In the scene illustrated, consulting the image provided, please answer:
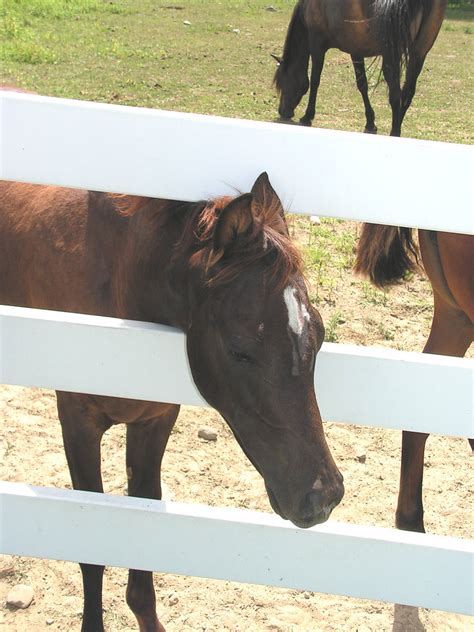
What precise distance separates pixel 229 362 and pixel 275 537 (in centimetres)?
45

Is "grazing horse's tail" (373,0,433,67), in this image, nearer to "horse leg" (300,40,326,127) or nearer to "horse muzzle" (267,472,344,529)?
"horse leg" (300,40,326,127)

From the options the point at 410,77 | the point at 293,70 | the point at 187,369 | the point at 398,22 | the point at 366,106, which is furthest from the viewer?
the point at 293,70

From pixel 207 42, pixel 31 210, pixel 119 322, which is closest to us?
pixel 119 322

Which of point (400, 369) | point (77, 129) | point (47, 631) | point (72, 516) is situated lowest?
point (47, 631)

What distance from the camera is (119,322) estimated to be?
148cm

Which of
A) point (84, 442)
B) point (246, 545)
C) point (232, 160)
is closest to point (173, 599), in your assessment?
point (84, 442)

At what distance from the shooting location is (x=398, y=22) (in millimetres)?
6441

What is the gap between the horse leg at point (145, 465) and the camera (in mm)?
2236

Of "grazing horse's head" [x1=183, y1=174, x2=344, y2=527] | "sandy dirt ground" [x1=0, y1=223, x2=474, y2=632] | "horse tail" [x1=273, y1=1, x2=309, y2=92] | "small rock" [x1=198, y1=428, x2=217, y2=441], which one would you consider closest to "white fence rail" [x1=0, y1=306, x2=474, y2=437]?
"grazing horse's head" [x1=183, y1=174, x2=344, y2=527]

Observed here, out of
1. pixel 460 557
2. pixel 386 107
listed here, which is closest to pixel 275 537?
pixel 460 557

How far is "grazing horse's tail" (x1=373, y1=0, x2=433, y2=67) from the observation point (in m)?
6.40

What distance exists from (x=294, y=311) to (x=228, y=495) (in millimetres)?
1664

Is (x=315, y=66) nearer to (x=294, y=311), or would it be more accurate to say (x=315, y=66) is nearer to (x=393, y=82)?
(x=393, y=82)

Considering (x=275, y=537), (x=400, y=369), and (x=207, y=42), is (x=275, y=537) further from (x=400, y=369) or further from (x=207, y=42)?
(x=207, y=42)
